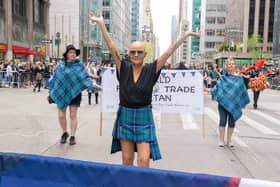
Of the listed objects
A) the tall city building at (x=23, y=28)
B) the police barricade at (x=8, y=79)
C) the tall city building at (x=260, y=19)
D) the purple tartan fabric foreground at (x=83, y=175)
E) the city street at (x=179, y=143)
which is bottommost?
the city street at (x=179, y=143)


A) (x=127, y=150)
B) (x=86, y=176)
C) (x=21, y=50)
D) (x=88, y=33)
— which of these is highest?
(x=88, y=33)

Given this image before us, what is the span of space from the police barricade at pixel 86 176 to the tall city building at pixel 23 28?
37391 mm

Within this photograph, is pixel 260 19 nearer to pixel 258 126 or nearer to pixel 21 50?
pixel 21 50

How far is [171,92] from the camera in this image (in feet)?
24.0

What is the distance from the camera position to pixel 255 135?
8.27 m

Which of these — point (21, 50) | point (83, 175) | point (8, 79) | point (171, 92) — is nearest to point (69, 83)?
point (171, 92)

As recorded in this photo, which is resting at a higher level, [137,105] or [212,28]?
[212,28]

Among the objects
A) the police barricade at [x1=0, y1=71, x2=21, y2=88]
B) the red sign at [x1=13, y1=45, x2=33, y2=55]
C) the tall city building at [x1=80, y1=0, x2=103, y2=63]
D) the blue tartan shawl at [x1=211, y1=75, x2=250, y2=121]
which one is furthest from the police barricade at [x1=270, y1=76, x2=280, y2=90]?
the tall city building at [x1=80, y1=0, x2=103, y2=63]

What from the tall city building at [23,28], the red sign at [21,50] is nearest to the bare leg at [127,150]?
the tall city building at [23,28]

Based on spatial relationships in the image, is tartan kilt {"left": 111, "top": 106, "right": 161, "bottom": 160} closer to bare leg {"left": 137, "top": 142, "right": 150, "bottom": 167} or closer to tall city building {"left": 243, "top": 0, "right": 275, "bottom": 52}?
bare leg {"left": 137, "top": 142, "right": 150, "bottom": 167}

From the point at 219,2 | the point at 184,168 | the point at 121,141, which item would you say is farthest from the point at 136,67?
the point at 219,2

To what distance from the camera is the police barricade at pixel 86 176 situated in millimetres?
2137

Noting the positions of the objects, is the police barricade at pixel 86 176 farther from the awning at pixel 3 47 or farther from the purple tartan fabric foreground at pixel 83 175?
the awning at pixel 3 47

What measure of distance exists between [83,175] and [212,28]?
130464 mm
